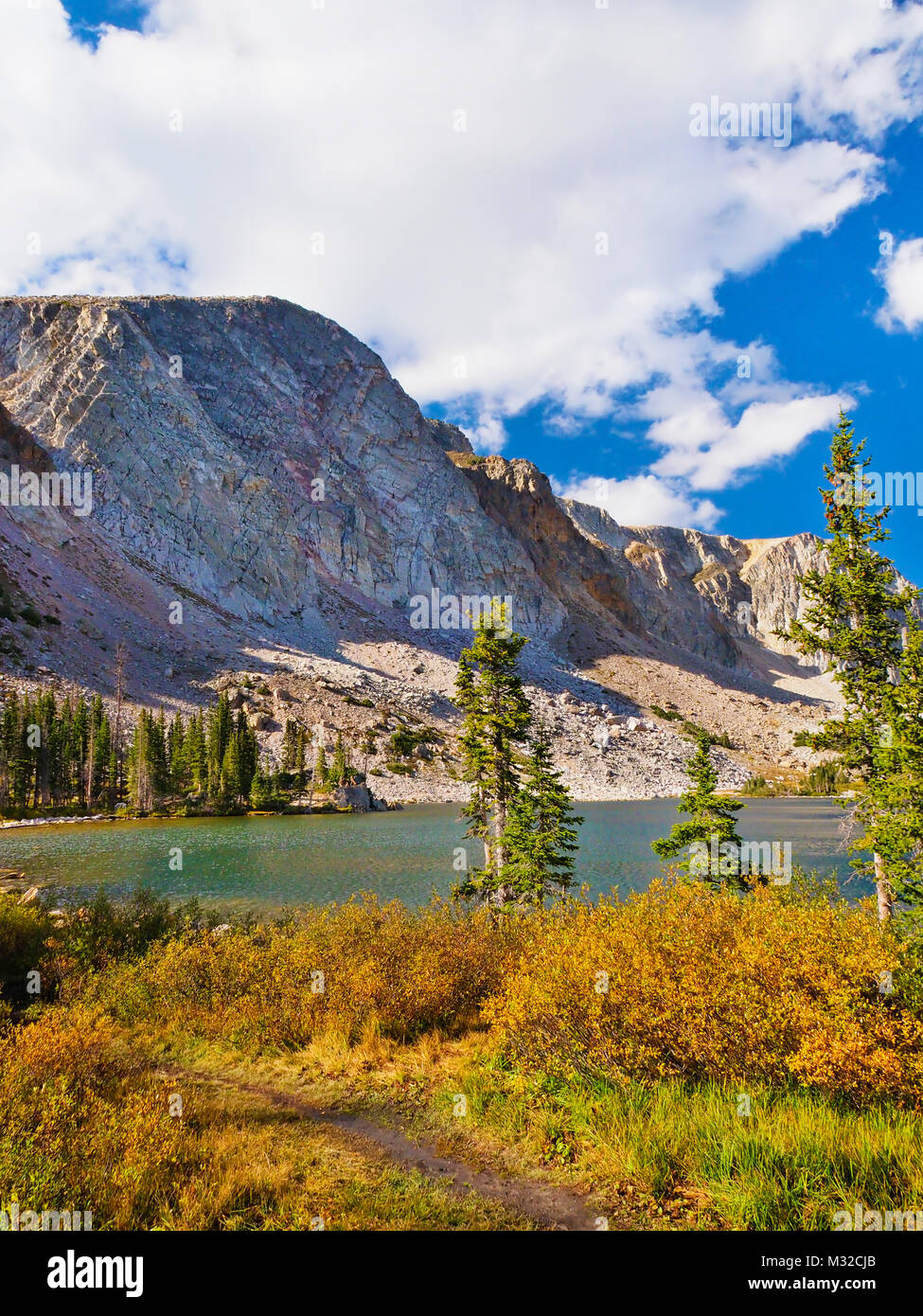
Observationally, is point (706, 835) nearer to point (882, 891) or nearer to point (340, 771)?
point (882, 891)

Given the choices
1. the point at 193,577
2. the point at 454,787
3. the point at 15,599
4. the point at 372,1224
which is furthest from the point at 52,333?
the point at 372,1224

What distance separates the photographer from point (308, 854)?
43125 mm

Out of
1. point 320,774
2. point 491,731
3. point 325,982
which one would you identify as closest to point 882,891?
point 325,982

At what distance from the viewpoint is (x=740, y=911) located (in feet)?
34.2

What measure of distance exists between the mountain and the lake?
Answer: 28.5 m

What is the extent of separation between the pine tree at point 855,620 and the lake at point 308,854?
910 centimetres

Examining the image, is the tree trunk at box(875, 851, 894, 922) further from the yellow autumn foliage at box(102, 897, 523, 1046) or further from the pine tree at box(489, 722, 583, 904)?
the yellow autumn foliage at box(102, 897, 523, 1046)

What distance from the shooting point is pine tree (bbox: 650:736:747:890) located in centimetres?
2153

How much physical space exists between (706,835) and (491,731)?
8.37m

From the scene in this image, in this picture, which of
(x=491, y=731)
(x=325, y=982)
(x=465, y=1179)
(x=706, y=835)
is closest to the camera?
(x=465, y=1179)

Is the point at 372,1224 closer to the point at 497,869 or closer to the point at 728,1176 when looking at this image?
the point at 728,1176

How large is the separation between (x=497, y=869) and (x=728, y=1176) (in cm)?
1520

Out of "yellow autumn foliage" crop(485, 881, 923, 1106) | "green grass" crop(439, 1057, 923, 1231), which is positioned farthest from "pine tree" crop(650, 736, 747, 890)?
"green grass" crop(439, 1057, 923, 1231)
